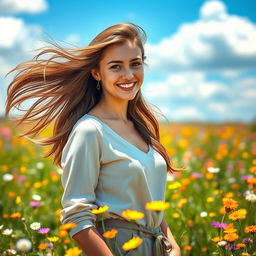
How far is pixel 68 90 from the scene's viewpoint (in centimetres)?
248

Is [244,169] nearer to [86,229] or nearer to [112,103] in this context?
[112,103]

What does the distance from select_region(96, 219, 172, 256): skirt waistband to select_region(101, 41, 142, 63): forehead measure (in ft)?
2.67

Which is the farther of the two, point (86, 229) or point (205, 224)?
point (205, 224)

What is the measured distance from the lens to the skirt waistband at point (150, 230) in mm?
2064

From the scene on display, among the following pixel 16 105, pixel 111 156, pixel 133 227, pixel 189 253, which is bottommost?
pixel 189 253

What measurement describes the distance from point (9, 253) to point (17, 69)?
107cm

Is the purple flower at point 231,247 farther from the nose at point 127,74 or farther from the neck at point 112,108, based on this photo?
the nose at point 127,74

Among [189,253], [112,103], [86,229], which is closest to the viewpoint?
[86,229]

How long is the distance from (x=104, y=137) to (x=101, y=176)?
18 cm

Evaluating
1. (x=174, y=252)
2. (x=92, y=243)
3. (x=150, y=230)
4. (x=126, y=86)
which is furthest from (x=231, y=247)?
(x=126, y=86)

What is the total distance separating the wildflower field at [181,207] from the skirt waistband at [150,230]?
240mm

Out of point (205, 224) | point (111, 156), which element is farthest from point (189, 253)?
point (111, 156)

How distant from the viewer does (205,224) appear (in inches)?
Result: 134

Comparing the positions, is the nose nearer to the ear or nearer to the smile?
the smile
